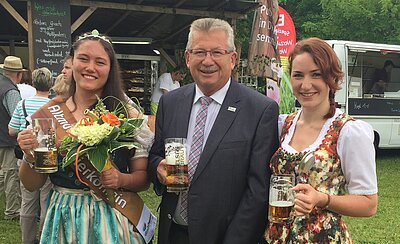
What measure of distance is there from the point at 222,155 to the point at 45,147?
2.83 ft

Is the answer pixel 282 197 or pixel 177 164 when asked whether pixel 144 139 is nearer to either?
pixel 177 164

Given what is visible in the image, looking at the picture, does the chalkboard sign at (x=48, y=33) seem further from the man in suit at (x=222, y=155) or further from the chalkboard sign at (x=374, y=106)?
the chalkboard sign at (x=374, y=106)

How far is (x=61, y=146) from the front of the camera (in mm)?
2232

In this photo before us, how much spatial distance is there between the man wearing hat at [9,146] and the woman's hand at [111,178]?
4095mm


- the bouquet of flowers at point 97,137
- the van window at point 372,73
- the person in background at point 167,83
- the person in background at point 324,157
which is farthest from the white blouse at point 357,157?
the van window at point 372,73

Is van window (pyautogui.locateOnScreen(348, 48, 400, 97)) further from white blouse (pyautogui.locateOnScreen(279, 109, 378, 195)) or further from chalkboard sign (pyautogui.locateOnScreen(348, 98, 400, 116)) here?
white blouse (pyautogui.locateOnScreen(279, 109, 378, 195))

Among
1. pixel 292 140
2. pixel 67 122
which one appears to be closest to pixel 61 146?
pixel 67 122

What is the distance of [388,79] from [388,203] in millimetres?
5409

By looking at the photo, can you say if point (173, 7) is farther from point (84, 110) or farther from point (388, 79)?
point (84, 110)

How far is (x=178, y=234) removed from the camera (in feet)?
8.30

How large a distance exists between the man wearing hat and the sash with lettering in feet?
Result: 12.4

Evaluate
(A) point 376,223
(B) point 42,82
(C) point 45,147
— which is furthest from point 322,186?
(A) point 376,223

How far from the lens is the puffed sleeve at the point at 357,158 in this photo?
206cm

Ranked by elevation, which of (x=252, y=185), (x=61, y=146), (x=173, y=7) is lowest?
(x=252, y=185)
